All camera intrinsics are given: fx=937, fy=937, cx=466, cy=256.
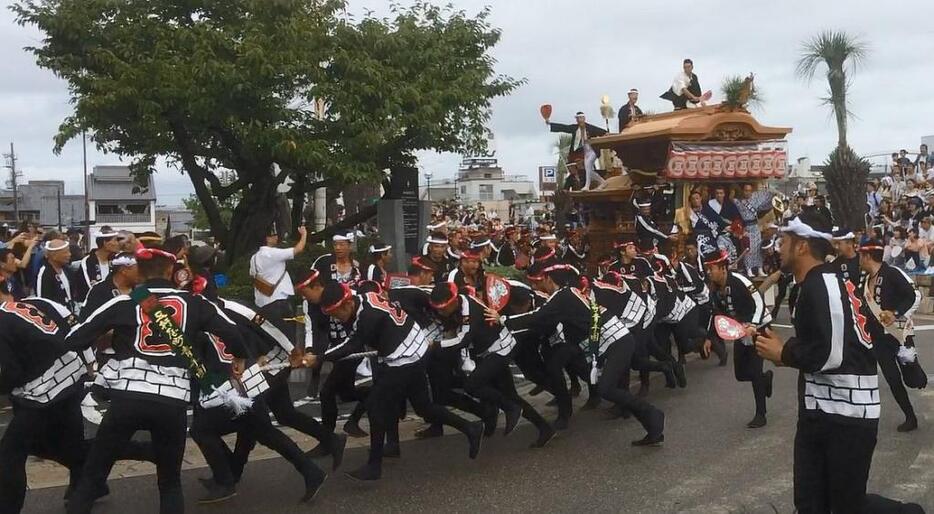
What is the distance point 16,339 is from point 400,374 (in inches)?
96.9

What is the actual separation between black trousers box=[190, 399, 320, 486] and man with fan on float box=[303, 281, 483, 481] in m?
0.56

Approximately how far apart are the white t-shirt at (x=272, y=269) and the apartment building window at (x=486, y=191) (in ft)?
251

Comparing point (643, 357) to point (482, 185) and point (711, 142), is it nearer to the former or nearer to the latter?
point (711, 142)

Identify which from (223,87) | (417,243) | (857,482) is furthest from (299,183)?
(857,482)

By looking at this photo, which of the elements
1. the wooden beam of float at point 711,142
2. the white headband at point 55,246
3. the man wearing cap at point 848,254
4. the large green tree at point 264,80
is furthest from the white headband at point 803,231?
the wooden beam of float at point 711,142

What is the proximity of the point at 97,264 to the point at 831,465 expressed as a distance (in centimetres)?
743

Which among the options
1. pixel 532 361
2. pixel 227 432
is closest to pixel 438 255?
pixel 532 361

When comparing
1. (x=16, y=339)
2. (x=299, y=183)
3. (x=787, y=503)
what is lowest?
(x=787, y=503)

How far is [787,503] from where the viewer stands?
5.86 meters

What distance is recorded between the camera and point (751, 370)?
7.75m

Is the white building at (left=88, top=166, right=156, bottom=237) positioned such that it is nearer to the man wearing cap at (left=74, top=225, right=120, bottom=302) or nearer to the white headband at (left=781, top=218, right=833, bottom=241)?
the man wearing cap at (left=74, top=225, right=120, bottom=302)

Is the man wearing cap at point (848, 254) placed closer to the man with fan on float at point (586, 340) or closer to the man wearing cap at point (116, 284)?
the man with fan on float at point (586, 340)

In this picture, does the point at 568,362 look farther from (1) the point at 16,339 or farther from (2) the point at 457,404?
(1) the point at 16,339

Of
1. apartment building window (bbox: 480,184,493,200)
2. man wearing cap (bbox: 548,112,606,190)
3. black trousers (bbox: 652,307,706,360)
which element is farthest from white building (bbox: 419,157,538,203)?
black trousers (bbox: 652,307,706,360)
